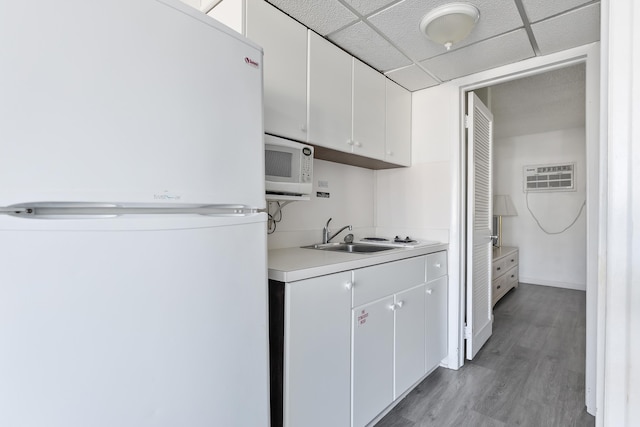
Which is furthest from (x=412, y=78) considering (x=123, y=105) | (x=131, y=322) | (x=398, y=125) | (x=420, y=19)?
(x=131, y=322)

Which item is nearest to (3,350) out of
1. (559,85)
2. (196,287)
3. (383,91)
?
(196,287)

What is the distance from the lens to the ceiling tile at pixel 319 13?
59.4 inches

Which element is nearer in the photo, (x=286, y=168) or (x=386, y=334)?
(x=286, y=168)

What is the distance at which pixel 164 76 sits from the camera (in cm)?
80

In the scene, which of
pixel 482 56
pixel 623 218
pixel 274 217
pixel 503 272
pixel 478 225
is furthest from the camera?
pixel 503 272

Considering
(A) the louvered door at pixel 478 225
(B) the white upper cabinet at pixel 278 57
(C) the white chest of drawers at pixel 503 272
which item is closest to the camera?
(B) the white upper cabinet at pixel 278 57

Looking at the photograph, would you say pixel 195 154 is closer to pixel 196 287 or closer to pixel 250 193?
pixel 250 193

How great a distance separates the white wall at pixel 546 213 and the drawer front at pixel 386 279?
3905 mm

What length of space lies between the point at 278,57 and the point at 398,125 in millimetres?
1199

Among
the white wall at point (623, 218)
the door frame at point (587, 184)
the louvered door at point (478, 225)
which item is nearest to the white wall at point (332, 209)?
the door frame at point (587, 184)

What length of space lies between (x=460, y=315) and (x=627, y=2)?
2.33 meters

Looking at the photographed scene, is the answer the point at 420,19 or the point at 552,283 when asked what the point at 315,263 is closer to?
the point at 420,19

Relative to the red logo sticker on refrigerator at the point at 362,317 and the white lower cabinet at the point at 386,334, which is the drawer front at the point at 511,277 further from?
the red logo sticker on refrigerator at the point at 362,317

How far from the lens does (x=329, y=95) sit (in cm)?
181
